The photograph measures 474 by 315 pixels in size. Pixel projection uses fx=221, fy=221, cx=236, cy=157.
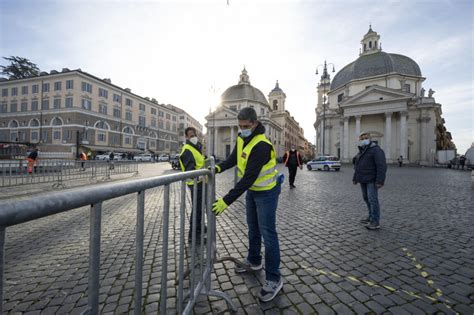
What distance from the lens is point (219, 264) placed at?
3352mm

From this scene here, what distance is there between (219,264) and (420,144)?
48.3 meters

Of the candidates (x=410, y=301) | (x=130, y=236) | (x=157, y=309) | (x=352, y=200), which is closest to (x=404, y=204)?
(x=352, y=200)

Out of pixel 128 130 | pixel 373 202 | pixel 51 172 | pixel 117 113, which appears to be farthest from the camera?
pixel 128 130

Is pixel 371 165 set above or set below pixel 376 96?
below

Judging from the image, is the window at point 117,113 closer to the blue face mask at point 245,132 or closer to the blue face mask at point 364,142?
the blue face mask at point 364,142

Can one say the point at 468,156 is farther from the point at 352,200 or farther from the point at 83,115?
the point at 83,115

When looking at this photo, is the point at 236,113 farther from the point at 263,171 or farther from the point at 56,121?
the point at 263,171

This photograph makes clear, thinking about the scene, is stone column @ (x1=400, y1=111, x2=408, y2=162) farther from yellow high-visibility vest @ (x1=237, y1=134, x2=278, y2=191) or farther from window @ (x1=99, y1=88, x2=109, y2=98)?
window @ (x1=99, y1=88, x2=109, y2=98)

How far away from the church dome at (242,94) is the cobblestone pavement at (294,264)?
59368 mm

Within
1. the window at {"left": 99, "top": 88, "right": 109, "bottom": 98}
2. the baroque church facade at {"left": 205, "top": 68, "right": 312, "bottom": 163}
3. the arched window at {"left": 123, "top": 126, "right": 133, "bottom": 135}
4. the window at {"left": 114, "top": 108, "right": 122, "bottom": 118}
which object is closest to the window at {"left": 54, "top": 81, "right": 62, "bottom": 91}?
the window at {"left": 99, "top": 88, "right": 109, "bottom": 98}

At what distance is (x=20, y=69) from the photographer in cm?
4888

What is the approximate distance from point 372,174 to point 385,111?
41.4 metres

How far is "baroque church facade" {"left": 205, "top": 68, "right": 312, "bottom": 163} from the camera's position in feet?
189

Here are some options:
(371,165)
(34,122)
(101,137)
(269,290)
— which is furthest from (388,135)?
(34,122)
